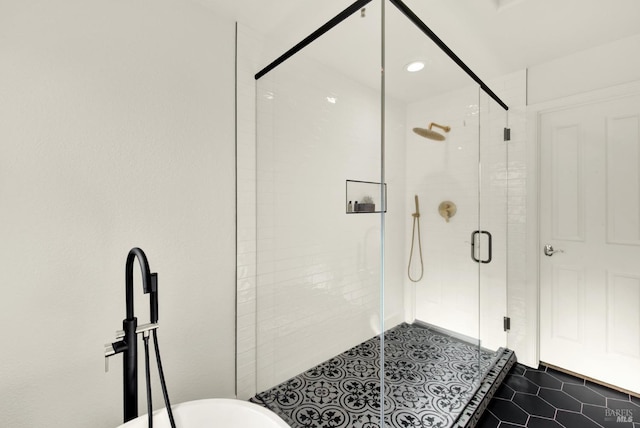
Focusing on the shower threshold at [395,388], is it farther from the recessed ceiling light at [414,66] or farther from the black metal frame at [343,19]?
the black metal frame at [343,19]

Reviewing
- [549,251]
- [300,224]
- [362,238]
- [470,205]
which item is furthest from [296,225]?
[549,251]

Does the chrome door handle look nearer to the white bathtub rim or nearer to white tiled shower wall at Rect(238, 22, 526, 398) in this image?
white tiled shower wall at Rect(238, 22, 526, 398)

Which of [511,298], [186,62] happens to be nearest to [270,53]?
[186,62]

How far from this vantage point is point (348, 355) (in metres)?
1.86

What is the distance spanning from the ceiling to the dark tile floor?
6.58 feet

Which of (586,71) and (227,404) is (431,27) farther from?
(227,404)

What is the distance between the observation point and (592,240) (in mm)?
2094

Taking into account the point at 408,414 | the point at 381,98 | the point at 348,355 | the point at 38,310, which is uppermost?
the point at 381,98

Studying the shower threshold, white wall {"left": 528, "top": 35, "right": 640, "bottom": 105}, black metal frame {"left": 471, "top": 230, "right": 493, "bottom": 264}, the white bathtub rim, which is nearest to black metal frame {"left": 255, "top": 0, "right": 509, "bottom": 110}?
white wall {"left": 528, "top": 35, "right": 640, "bottom": 105}

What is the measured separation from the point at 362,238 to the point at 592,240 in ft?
5.80

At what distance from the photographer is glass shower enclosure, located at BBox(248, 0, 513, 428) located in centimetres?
155

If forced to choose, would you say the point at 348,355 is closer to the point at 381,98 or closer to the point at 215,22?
the point at 381,98

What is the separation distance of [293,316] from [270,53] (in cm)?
168

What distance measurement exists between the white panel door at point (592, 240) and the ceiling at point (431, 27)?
22.3 inches
